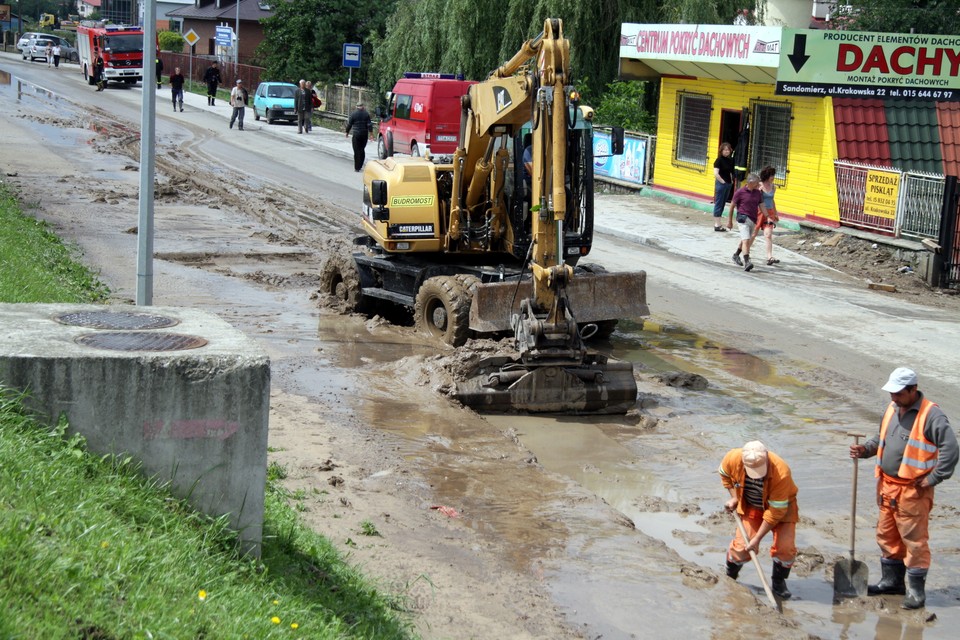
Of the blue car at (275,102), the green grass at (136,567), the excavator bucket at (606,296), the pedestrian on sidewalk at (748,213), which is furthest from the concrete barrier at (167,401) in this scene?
the blue car at (275,102)

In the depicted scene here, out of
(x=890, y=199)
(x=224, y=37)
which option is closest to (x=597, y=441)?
(x=890, y=199)

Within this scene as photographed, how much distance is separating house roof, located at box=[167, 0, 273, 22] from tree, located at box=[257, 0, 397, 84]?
24227 millimetres

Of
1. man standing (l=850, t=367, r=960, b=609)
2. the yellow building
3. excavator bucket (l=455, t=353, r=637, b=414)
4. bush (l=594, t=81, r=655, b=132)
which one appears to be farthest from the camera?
bush (l=594, t=81, r=655, b=132)

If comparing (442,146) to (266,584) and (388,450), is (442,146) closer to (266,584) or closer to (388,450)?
(388,450)

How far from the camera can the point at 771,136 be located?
25.5 m

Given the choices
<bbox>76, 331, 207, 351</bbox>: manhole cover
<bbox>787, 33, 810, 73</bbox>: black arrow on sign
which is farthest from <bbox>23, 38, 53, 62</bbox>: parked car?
<bbox>76, 331, 207, 351</bbox>: manhole cover

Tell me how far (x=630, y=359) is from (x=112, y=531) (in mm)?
9247

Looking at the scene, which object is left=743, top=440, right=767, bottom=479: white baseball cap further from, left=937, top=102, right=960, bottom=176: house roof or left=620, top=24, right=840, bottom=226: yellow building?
left=937, top=102, right=960, bottom=176: house roof

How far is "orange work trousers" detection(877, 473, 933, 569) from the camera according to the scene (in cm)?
768

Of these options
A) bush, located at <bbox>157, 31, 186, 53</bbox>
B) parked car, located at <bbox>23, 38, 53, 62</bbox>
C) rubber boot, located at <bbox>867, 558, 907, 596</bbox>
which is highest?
bush, located at <bbox>157, 31, 186, 53</bbox>

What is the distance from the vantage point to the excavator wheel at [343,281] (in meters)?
16.0

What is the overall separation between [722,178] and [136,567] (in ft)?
69.8

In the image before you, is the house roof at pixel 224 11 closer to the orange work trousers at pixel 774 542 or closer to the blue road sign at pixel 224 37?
the blue road sign at pixel 224 37

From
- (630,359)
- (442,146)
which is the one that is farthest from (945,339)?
(442,146)
